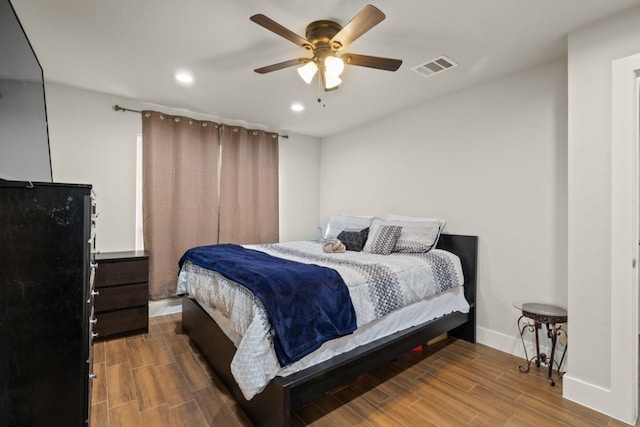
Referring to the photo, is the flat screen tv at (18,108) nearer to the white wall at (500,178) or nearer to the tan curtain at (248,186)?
the tan curtain at (248,186)

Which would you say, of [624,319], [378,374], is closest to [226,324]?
[378,374]

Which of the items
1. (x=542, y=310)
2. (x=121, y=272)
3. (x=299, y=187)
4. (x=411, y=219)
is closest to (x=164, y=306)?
(x=121, y=272)

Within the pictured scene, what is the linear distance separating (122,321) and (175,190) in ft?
4.94

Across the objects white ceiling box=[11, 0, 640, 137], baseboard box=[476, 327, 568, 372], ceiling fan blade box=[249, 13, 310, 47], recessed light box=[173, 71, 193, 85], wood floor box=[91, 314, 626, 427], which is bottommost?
wood floor box=[91, 314, 626, 427]

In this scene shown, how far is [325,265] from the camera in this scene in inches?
89.5

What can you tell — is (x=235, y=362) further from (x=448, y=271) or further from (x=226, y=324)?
(x=448, y=271)

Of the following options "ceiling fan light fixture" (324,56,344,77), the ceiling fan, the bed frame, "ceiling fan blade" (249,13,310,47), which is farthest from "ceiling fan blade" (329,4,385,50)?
the bed frame

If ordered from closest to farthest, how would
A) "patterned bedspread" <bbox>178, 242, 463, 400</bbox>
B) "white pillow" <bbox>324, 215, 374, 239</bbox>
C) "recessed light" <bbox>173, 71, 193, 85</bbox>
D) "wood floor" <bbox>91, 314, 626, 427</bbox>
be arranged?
"patterned bedspread" <bbox>178, 242, 463, 400</bbox> → "wood floor" <bbox>91, 314, 626, 427</bbox> → "recessed light" <bbox>173, 71, 193, 85</bbox> → "white pillow" <bbox>324, 215, 374, 239</bbox>

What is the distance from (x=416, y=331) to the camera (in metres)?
2.23

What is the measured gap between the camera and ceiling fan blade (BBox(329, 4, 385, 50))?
1.50 metres

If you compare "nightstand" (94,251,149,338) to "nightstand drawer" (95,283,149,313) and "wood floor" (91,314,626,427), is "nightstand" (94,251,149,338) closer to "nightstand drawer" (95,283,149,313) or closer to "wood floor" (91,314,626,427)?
"nightstand drawer" (95,283,149,313)

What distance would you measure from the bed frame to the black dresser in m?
0.81

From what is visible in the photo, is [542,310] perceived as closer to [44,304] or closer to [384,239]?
[384,239]

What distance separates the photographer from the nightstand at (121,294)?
2.79 metres
